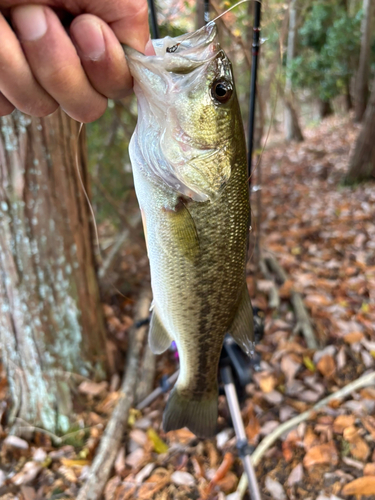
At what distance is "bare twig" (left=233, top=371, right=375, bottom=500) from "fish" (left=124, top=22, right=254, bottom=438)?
1.34 meters

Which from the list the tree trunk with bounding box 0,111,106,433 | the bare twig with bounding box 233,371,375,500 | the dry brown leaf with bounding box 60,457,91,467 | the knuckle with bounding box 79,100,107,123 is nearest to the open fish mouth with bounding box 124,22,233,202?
the knuckle with bounding box 79,100,107,123

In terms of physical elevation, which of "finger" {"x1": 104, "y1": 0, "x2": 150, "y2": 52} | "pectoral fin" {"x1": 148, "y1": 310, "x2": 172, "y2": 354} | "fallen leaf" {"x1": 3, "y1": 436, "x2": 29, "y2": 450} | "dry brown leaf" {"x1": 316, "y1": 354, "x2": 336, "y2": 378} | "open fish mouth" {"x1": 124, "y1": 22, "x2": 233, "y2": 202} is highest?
"finger" {"x1": 104, "y1": 0, "x2": 150, "y2": 52}

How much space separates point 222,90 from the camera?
109 centimetres

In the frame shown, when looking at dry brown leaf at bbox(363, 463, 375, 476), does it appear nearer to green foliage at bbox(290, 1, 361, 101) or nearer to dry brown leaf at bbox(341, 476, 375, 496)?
dry brown leaf at bbox(341, 476, 375, 496)

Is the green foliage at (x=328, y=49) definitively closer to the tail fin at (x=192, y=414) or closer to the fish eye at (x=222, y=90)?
the fish eye at (x=222, y=90)

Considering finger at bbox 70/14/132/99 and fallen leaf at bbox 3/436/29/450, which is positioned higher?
finger at bbox 70/14/132/99

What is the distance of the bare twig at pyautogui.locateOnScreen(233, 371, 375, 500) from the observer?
6.84 ft

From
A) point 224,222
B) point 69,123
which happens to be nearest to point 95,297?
point 69,123

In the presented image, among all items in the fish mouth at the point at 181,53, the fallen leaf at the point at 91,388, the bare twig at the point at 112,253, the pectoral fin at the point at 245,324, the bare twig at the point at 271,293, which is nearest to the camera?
the fish mouth at the point at 181,53

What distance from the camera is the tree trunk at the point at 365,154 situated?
5602 mm

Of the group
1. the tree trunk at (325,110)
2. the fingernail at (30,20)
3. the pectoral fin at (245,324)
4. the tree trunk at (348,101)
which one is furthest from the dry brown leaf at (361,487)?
the tree trunk at (325,110)

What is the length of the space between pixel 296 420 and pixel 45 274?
2050 mm

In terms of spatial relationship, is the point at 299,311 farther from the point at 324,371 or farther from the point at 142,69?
the point at 142,69

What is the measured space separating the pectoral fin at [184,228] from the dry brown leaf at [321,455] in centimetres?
183
